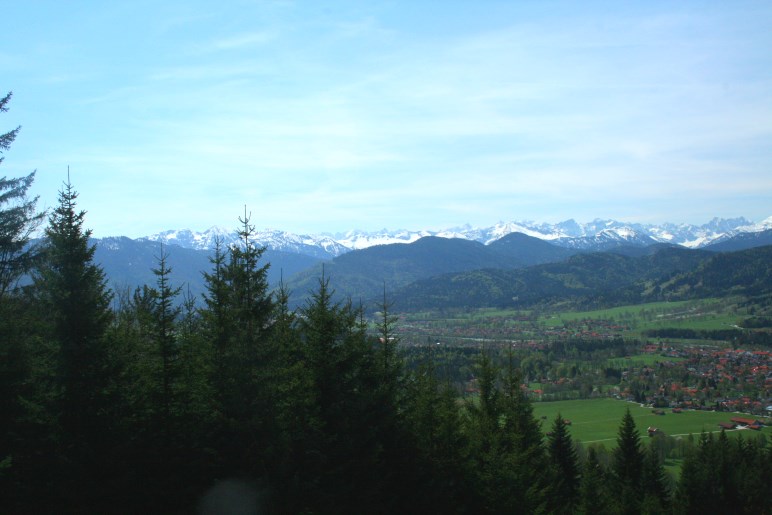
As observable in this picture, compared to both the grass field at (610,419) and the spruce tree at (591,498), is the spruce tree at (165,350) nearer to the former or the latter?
the spruce tree at (591,498)

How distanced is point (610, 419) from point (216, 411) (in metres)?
78.9

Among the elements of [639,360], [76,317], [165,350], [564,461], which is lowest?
[639,360]

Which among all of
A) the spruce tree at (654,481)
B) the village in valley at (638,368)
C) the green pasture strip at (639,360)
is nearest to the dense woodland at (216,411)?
the spruce tree at (654,481)

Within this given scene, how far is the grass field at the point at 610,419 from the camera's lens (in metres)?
72.7

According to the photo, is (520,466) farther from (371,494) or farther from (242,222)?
(242,222)

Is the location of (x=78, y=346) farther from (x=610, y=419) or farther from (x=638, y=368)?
(x=638, y=368)

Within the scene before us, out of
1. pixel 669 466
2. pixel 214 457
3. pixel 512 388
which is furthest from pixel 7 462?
pixel 669 466

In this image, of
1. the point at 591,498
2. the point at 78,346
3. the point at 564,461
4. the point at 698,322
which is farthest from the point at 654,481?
the point at 698,322

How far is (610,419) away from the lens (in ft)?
267

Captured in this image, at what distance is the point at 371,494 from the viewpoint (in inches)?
647

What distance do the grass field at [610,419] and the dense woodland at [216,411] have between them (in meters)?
53.8

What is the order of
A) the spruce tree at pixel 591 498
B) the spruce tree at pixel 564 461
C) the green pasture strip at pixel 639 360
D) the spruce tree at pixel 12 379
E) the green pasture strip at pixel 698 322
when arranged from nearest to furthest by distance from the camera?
the spruce tree at pixel 12 379
the spruce tree at pixel 591 498
the spruce tree at pixel 564 461
the green pasture strip at pixel 639 360
the green pasture strip at pixel 698 322

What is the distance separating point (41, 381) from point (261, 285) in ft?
21.3

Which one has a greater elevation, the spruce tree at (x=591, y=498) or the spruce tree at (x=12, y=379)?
the spruce tree at (x=12, y=379)
